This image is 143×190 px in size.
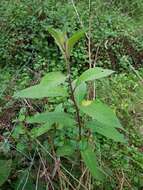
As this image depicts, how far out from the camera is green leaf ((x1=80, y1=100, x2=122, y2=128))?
160cm

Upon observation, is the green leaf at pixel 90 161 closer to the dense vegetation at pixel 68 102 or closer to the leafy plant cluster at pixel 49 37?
the dense vegetation at pixel 68 102

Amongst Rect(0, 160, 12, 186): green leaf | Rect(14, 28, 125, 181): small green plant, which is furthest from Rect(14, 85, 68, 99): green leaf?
Rect(0, 160, 12, 186): green leaf

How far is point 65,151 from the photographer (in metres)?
1.87

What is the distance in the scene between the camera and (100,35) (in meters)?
4.38

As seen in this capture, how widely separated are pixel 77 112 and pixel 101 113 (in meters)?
0.16

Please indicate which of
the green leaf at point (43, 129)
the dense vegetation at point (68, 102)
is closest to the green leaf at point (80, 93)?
the dense vegetation at point (68, 102)

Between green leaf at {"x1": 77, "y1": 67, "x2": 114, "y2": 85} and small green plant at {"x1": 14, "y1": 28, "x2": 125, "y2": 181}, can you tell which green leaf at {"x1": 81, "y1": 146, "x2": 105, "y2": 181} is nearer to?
small green plant at {"x1": 14, "y1": 28, "x2": 125, "y2": 181}

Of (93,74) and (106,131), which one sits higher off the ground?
(93,74)

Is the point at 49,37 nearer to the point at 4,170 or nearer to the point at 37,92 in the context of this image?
the point at 4,170

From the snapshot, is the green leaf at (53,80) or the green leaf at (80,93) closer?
the green leaf at (53,80)

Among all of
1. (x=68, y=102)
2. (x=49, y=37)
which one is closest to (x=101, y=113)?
Result: (x=68, y=102)

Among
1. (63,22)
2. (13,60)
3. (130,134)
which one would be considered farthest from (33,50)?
(130,134)

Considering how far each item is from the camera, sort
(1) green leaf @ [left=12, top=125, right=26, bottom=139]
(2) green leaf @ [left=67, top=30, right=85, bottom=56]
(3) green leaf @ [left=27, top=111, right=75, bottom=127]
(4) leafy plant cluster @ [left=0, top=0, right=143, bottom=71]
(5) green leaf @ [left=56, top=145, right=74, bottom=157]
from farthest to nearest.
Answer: (4) leafy plant cluster @ [left=0, top=0, right=143, bottom=71] < (1) green leaf @ [left=12, top=125, right=26, bottom=139] < (5) green leaf @ [left=56, top=145, right=74, bottom=157] < (3) green leaf @ [left=27, top=111, right=75, bottom=127] < (2) green leaf @ [left=67, top=30, right=85, bottom=56]

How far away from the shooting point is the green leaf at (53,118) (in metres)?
1.71
